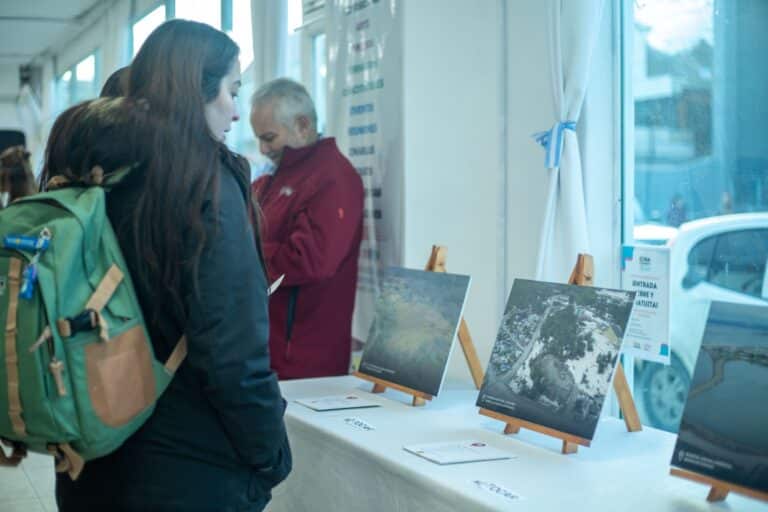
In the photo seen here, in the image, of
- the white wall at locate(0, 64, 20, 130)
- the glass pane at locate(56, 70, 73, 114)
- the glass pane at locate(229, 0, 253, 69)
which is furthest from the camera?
the white wall at locate(0, 64, 20, 130)

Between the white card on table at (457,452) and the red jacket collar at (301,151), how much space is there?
130 cm

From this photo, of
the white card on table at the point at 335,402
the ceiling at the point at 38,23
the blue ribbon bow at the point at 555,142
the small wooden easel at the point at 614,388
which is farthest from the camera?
the ceiling at the point at 38,23

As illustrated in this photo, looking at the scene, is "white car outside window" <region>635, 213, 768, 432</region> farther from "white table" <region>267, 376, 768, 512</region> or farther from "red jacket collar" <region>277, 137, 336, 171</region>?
"red jacket collar" <region>277, 137, 336, 171</region>

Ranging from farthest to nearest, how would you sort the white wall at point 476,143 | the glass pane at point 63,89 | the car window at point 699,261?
1. the glass pane at point 63,89
2. the white wall at point 476,143
3. the car window at point 699,261

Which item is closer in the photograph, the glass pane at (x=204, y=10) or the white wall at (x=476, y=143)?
the white wall at (x=476, y=143)

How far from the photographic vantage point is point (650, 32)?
2.69 metres

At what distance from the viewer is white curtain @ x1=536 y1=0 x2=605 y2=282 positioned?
2.45 meters

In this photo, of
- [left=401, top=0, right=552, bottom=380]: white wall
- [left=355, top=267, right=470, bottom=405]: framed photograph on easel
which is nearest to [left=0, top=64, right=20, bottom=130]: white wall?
[left=401, top=0, right=552, bottom=380]: white wall

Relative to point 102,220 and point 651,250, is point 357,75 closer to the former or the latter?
point 651,250

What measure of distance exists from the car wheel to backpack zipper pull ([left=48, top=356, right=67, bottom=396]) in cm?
188

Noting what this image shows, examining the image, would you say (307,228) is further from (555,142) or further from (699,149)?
(699,149)

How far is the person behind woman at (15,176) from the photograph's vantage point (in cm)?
514

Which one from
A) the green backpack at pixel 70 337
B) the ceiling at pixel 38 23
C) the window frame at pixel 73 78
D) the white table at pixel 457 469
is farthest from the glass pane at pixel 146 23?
the green backpack at pixel 70 337

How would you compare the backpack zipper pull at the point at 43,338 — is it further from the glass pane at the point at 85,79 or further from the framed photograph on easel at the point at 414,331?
the glass pane at the point at 85,79
